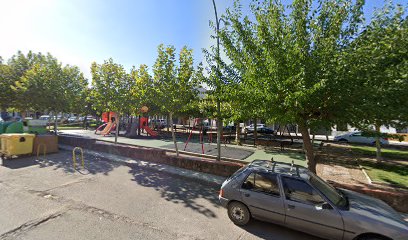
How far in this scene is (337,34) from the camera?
6148 mm

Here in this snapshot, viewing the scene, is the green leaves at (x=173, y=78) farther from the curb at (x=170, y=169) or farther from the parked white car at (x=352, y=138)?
the parked white car at (x=352, y=138)

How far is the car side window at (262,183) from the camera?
464 cm

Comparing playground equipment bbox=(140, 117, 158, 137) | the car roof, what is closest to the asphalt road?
the car roof

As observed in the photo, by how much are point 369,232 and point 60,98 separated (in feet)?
60.7

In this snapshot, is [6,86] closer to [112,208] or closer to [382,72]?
[112,208]

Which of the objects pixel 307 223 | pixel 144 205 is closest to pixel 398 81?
pixel 307 223

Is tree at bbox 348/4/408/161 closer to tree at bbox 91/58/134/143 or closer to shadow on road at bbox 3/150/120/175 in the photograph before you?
shadow on road at bbox 3/150/120/175

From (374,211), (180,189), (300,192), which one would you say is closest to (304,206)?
(300,192)

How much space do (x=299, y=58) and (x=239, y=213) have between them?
15.2 feet

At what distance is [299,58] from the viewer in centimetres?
593

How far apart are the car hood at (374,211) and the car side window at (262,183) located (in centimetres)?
144

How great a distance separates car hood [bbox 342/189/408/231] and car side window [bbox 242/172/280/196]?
4.73ft

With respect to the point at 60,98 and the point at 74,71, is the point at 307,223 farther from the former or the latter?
the point at 74,71

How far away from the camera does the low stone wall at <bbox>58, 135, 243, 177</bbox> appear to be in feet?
28.8
